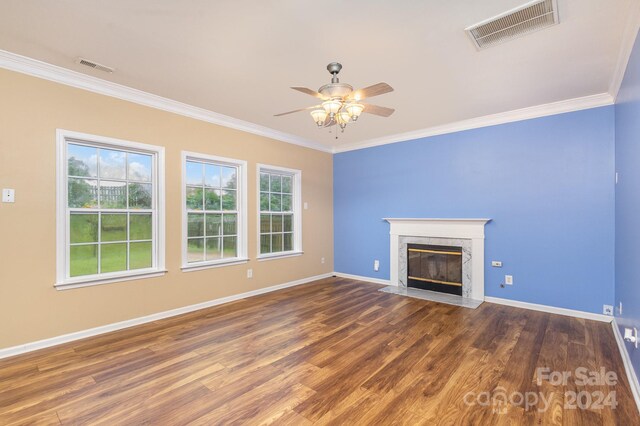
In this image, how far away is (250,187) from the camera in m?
4.82

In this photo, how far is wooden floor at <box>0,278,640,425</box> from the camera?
197cm

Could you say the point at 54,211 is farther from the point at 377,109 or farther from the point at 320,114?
the point at 377,109

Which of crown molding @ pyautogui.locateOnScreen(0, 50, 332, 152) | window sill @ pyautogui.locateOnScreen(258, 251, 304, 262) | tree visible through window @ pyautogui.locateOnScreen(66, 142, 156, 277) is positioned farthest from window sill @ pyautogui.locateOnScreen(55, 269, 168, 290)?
crown molding @ pyautogui.locateOnScreen(0, 50, 332, 152)

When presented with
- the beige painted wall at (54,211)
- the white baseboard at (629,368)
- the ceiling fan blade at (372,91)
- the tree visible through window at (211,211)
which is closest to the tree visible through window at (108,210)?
the beige painted wall at (54,211)

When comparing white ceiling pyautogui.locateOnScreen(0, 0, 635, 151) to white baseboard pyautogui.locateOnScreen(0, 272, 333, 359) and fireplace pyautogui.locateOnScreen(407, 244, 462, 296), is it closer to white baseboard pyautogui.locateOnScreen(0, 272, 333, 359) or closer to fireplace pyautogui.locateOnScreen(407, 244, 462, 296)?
fireplace pyautogui.locateOnScreen(407, 244, 462, 296)

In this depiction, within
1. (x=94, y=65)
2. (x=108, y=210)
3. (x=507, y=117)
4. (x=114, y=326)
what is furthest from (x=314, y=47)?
(x=114, y=326)

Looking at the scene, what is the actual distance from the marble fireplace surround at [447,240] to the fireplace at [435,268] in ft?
0.28

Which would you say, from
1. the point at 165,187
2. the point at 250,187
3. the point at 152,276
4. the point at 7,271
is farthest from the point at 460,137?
the point at 7,271

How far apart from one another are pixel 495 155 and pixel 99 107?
5181 millimetres

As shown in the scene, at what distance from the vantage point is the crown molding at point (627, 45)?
214 centimetres

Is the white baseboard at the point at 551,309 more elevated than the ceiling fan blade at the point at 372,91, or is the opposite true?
the ceiling fan blade at the point at 372,91

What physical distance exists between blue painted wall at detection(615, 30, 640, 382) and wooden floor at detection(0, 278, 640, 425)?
535 mm

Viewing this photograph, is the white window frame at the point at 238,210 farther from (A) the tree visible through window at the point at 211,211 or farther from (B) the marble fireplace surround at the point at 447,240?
(B) the marble fireplace surround at the point at 447,240

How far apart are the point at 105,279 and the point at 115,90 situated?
2.12m
